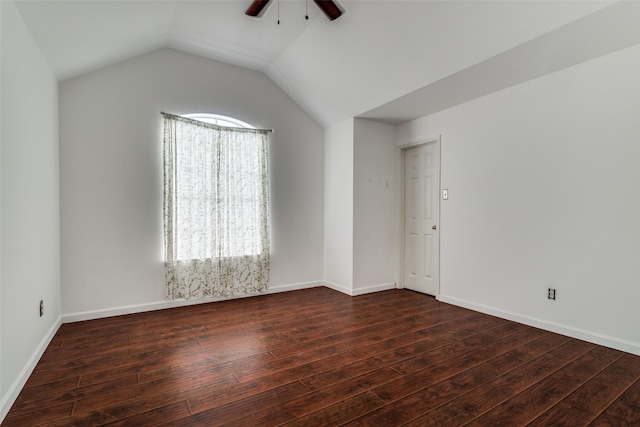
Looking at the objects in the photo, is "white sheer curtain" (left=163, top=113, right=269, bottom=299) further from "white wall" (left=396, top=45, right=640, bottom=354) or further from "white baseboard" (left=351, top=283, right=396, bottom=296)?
"white wall" (left=396, top=45, right=640, bottom=354)

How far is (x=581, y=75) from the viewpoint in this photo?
2.83 metres

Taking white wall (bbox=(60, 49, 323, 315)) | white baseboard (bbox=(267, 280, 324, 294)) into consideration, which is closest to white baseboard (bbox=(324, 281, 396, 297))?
white baseboard (bbox=(267, 280, 324, 294))

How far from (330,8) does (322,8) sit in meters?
0.07

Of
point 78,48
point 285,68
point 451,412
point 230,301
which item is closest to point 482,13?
point 285,68

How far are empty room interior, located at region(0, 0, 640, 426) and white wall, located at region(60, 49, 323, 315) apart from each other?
2 centimetres

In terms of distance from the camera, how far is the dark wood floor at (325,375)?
1774 millimetres

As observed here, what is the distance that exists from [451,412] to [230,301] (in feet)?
10.0

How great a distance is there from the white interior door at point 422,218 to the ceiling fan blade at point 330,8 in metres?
2.11

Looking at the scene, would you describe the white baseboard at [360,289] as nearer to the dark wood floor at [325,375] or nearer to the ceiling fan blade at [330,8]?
the dark wood floor at [325,375]

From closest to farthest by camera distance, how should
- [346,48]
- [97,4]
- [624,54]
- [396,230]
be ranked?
1. [97,4]
2. [624,54]
3. [346,48]
4. [396,230]

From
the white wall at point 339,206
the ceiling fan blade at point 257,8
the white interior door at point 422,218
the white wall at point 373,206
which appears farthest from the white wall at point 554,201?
the ceiling fan blade at point 257,8

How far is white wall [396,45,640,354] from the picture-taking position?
2604mm

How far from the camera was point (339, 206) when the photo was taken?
4.66 m

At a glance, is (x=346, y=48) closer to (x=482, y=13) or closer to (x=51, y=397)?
(x=482, y=13)
